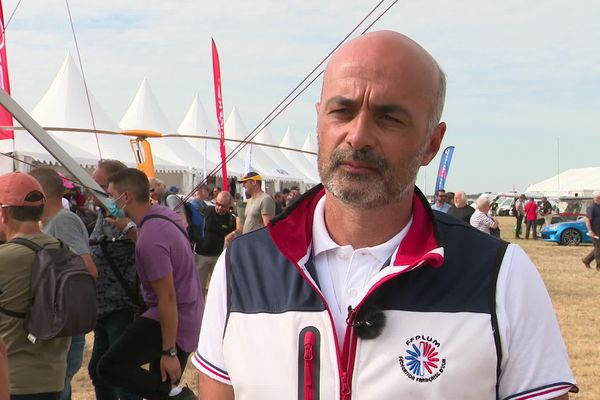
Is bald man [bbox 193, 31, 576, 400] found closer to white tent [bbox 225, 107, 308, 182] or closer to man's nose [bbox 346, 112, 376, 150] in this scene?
man's nose [bbox 346, 112, 376, 150]

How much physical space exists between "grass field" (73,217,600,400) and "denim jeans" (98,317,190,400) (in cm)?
184

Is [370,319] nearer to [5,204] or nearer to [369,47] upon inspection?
[369,47]

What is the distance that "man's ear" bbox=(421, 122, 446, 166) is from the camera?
1.47 m

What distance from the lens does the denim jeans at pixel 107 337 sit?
4.14 metres

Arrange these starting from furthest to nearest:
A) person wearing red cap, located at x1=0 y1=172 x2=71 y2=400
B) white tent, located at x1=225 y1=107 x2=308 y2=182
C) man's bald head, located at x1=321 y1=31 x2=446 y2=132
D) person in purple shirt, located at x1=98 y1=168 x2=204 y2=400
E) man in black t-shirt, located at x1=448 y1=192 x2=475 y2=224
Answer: white tent, located at x1=225 y1=107 x2=308 y2=182 → man in black t-shirt, located at x1=448 y1=192 x2=475 y2=224 → person in purple shirt, located at x1=98 y1=168 x2=204 y2=400 → person wearing red cap, located at x1=0 y1=172 x2=71 y2=400 → man's bald head, located at x1=321 y1=31 x2=446 y2=132

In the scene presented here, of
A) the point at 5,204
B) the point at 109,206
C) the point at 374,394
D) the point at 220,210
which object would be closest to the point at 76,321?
the point at 5,204

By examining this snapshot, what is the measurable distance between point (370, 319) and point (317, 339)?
121 millimetres

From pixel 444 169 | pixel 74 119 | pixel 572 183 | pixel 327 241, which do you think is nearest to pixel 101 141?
pixel 74 119

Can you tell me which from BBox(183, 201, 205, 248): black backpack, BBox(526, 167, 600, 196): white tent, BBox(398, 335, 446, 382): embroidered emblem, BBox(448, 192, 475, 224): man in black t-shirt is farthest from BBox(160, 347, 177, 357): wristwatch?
BBox(526, 167, 600, 196): white tent

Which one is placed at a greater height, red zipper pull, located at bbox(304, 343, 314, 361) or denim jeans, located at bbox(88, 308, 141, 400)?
red zipper pull, located at bbox(304, 343, 314, 361)

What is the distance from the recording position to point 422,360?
1295 mm

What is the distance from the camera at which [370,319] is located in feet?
4.33

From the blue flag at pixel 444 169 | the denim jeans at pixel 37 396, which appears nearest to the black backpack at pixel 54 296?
the denim jeans at pixel 37 396

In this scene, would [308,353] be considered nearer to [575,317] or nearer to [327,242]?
[327,242]
